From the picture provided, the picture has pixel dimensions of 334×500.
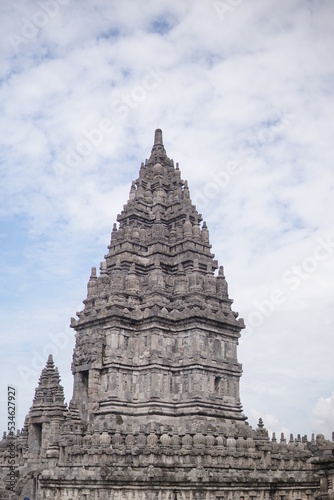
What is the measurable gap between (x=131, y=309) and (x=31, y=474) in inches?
433

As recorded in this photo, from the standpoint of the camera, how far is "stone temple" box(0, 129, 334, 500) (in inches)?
1177

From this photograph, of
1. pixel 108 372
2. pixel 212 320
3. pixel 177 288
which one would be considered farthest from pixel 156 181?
pixel 108 372

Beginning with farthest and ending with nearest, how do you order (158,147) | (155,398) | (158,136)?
(158,136), (158,147), (155,398)

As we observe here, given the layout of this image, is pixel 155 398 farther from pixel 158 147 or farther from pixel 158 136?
pixel 158 136

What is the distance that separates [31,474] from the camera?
111ft

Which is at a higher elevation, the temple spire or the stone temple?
the temple spire

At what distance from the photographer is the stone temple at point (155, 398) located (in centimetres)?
2989

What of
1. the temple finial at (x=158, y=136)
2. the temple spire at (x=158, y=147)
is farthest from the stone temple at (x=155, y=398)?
the temple finial at (x=158, y=136)

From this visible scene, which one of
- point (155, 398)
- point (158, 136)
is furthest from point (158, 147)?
point (155, 398)

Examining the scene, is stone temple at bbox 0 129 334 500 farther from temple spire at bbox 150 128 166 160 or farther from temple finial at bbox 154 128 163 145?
temple finial at bbox 154 128 163 145

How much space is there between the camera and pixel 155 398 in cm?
3431

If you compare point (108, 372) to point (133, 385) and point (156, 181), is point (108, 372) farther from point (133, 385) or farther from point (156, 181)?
point (156, 181)

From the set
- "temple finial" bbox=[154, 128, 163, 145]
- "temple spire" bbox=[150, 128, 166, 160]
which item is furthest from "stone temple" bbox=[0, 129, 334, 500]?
"temple finial" bbox=[154, 128, 163, 145]

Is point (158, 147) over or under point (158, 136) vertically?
under
